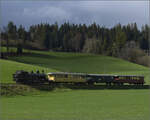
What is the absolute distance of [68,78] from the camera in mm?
50656

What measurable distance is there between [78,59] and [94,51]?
983 cm

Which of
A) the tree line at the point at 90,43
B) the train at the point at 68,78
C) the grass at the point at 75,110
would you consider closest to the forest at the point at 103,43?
the tree line at the point at 90,43

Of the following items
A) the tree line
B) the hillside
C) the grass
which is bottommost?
the hillside

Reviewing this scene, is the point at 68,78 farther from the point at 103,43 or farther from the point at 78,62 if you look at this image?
the point at 78,62

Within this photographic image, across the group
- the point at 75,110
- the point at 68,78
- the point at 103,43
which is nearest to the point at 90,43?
the point at 103,43

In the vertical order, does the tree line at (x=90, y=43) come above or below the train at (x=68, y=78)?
above

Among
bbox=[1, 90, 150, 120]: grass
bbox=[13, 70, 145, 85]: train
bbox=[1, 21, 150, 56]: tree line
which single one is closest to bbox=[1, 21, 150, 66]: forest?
bbox=[1, 21, 150, 56]: tree line

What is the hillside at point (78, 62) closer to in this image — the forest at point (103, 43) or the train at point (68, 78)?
the forest at point (103, 43)

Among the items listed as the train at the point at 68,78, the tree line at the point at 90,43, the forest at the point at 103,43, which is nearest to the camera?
the train at the point at 68,78

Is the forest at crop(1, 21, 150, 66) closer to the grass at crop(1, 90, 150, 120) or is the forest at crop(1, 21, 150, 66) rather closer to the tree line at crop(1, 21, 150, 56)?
the tree line at crop(1, 21, 150, 56)

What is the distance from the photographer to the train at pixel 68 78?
152 feet

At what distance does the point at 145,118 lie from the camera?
57.2ft

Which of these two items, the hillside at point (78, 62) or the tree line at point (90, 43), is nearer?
the tree line at point (90, 43)

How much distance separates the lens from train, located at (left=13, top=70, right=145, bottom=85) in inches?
1826
